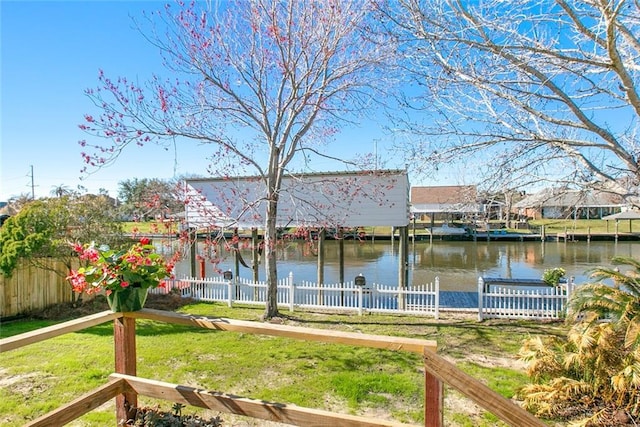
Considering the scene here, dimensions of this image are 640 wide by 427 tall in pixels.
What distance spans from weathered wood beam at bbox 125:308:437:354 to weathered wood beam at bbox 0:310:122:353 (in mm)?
156

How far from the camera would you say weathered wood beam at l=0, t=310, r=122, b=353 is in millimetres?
1815

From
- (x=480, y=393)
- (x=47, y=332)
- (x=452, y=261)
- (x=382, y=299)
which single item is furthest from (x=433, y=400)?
(x=452, y=261)

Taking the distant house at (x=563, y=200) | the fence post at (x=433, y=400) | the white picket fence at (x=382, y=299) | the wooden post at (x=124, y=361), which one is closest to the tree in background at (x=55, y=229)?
the white picket fence at (x=382, y=299)

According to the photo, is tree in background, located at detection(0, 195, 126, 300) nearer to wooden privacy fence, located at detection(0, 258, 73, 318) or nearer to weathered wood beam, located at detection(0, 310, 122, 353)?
wooden privacy fence, located at detection(0, 258, 73, 318)

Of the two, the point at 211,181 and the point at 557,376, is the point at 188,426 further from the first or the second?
the point at 211,181

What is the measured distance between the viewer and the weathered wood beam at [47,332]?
1.81 meters

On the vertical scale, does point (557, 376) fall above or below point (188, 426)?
below

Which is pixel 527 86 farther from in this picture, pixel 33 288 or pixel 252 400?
pixel 33 288

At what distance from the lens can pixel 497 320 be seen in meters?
7.90

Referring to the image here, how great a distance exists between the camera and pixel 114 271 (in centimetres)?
235

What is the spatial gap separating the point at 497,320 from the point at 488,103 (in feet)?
17.5

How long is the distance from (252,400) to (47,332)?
1224 mm

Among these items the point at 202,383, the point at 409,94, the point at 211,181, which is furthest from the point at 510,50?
the point at 211,181

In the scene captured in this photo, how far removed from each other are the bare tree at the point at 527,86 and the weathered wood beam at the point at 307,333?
3.25 metres
